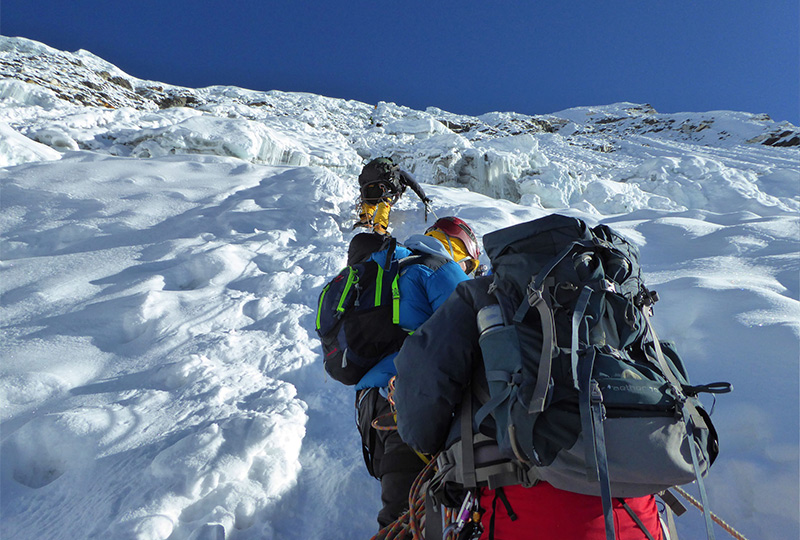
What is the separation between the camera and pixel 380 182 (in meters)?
6.59

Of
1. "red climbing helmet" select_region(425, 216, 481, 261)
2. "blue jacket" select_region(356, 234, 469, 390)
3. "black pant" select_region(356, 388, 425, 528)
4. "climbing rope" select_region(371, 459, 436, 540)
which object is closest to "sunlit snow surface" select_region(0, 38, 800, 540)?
"black pant" select_region(356, 388, 425, 528)

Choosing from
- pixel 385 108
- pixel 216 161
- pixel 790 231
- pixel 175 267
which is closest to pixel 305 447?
pixel 175 267

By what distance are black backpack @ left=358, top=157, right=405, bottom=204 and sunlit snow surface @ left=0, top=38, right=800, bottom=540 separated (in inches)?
30.6

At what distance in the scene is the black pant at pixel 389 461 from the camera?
159cm

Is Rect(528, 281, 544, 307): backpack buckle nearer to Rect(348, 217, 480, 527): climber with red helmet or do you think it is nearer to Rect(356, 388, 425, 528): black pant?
Rect(348, 217, 480, 527): climber with red helmet

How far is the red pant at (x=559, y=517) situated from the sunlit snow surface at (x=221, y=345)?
1208 mm

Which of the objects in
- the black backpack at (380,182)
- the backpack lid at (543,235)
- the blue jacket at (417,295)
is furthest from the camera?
the black backpack at (380,182)

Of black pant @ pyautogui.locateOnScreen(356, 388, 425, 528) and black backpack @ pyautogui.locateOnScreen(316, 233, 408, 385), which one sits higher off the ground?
black backpack @ pyautogui.locateOnScreen(316, 233, 408, 385)

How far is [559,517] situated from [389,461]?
793 millimetres

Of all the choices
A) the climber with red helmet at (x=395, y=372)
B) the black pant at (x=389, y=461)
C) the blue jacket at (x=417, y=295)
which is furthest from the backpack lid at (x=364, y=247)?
the black pant at (x=389, y=461)

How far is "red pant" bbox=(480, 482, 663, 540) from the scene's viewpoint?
99cm

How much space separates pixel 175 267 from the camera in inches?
184

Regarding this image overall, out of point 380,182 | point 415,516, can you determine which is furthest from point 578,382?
point 380,182

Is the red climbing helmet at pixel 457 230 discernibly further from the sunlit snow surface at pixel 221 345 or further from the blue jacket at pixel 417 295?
the sunlit snow surface at pixel 221 345
